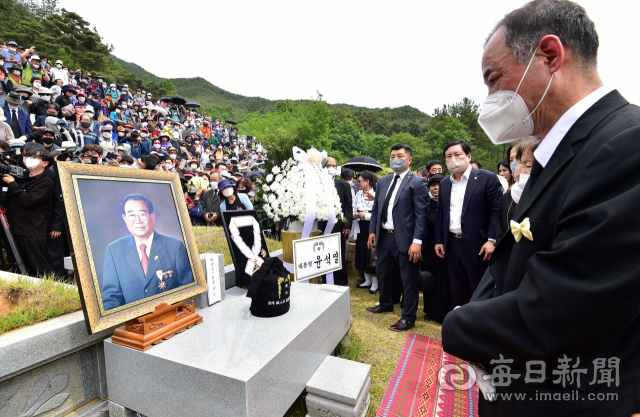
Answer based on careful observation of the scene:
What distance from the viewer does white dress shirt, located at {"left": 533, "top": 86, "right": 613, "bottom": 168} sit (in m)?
0.99

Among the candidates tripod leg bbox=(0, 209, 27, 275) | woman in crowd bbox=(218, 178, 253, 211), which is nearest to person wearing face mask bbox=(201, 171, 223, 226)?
woman in crowd bbox=(218, 178, 253, 211)

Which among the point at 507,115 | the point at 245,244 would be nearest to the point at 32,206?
the point at 245,244

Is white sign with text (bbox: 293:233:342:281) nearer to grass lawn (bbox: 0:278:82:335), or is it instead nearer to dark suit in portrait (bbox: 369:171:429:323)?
dark suit in portrait (bbox: 369:171:429:323)

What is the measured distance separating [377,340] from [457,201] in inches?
78.5

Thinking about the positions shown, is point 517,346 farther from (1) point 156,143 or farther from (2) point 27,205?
(1) point 156,143

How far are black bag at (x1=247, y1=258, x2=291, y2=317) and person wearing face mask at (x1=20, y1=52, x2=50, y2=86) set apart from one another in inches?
617

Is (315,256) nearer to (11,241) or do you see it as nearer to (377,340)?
Result: (377,340)

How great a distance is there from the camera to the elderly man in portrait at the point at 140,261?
5.91ft

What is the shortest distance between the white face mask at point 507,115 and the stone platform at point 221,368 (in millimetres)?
1653

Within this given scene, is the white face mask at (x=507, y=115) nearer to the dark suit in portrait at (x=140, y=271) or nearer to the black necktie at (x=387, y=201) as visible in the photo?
the dark suit in portrait at (x=140, y=271)

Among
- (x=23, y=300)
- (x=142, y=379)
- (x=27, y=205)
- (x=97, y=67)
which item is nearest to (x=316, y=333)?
(x=142, y=379)

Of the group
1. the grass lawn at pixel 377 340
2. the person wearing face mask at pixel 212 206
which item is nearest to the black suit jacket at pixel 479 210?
the grass lawn at pixel 377 340

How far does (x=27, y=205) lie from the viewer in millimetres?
3914

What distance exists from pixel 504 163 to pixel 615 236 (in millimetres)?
5026
